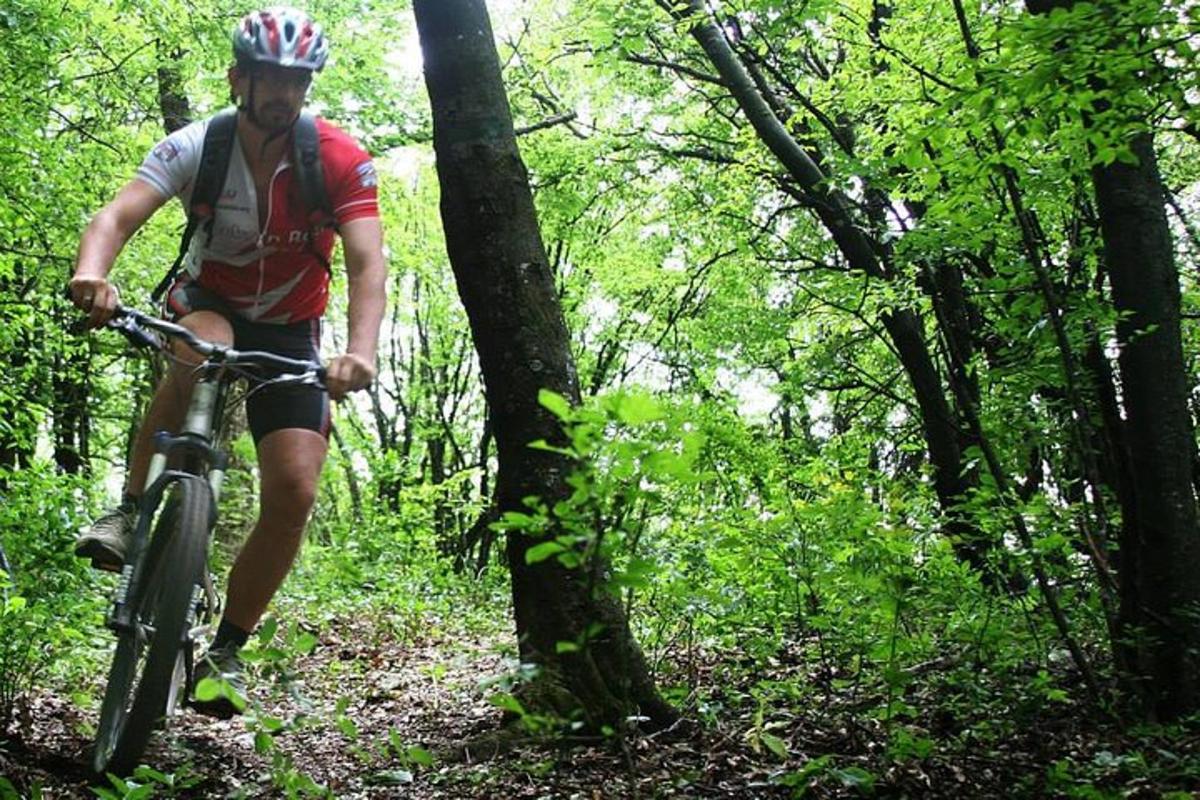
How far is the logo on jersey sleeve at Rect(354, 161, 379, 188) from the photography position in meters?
3.55

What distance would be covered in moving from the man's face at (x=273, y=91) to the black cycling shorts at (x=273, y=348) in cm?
70

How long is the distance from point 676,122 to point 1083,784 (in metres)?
11.6

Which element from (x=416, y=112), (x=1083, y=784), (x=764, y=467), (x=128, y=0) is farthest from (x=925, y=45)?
(x=416, y=112)

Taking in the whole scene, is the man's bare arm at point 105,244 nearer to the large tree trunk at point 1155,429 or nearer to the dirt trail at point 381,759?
the dirt trail at point 381,759

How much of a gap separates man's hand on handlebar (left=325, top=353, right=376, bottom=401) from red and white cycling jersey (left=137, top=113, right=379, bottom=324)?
0.63 metres

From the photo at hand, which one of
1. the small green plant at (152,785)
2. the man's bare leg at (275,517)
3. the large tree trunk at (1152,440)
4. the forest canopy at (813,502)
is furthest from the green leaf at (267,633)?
the large tree trunk at (1152,440)

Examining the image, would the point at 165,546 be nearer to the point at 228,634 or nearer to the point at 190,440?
the point at 190,440

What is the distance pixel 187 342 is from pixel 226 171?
784 mm

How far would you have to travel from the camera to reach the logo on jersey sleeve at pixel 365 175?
3.55m

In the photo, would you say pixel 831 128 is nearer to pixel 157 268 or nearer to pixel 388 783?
pixel 388 783

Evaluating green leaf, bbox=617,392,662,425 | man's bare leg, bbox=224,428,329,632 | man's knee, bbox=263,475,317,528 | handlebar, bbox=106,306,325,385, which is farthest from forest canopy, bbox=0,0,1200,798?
handlebar, bbox=106,306,325,385

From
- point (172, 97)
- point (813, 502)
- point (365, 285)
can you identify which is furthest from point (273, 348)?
point (172, 97)

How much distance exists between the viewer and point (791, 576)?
4246mm

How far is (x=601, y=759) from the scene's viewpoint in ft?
11.1
